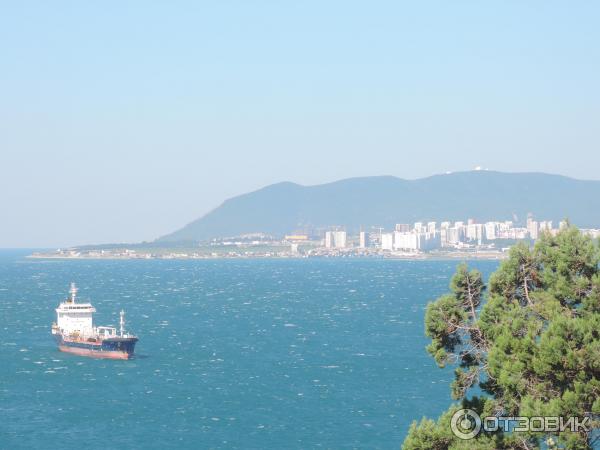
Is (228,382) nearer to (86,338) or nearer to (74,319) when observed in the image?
(86,338)

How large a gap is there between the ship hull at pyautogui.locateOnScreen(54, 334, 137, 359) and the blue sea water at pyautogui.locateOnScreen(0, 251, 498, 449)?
5.35ft

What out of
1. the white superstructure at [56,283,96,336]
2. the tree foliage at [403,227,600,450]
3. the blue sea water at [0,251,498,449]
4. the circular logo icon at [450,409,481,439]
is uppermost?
the tree foliage at [403,227,600,450]

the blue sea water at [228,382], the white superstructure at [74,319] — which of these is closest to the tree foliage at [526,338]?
the blue sea water at [228,382]

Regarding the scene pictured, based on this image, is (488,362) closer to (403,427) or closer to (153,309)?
(403,427)

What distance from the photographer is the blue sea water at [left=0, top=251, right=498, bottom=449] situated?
49.7 meters

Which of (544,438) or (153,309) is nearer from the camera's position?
(544,438)

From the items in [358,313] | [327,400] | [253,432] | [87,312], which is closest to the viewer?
[253,432]

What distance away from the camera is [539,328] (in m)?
24.2

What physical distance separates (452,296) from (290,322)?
7921 centimetres

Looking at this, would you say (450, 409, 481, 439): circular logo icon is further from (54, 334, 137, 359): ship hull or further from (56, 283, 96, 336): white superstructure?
(56, 283, 96, 336): white superstructure

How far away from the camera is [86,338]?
8288 centimetres

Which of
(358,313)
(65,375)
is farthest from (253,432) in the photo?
(358,313)

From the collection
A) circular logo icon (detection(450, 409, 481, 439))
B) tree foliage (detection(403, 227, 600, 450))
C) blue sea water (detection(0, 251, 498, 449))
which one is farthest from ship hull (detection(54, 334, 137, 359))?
circular logo icon (detection(450, 409, 481, 439))

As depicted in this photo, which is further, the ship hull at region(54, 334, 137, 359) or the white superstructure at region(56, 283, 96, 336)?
the white superstructure at region(56, 283, 96, 336)
